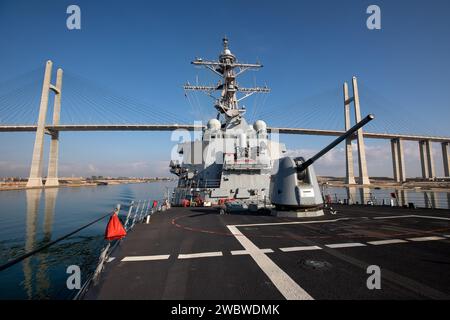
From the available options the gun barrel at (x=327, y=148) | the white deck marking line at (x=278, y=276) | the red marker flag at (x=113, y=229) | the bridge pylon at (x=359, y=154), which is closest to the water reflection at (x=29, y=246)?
the red marker flag at (x=113, y=229)

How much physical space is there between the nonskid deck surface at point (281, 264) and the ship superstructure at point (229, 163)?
7161 mm

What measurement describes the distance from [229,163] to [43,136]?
189 ft

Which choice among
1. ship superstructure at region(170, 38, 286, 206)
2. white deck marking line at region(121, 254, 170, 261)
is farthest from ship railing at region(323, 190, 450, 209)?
white deck marking line at region(121, 254, 170, 261)

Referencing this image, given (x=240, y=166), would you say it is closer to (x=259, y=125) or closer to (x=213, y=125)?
(x=213, y=125)

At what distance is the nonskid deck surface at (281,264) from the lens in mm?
3334

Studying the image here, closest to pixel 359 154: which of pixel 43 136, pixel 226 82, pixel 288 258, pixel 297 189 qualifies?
pixel 226 82

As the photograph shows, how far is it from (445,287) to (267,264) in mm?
2571

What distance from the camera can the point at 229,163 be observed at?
16484 mm

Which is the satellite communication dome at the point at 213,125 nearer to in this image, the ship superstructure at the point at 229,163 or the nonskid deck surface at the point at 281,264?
the ship superstructure at the point at 229,163
